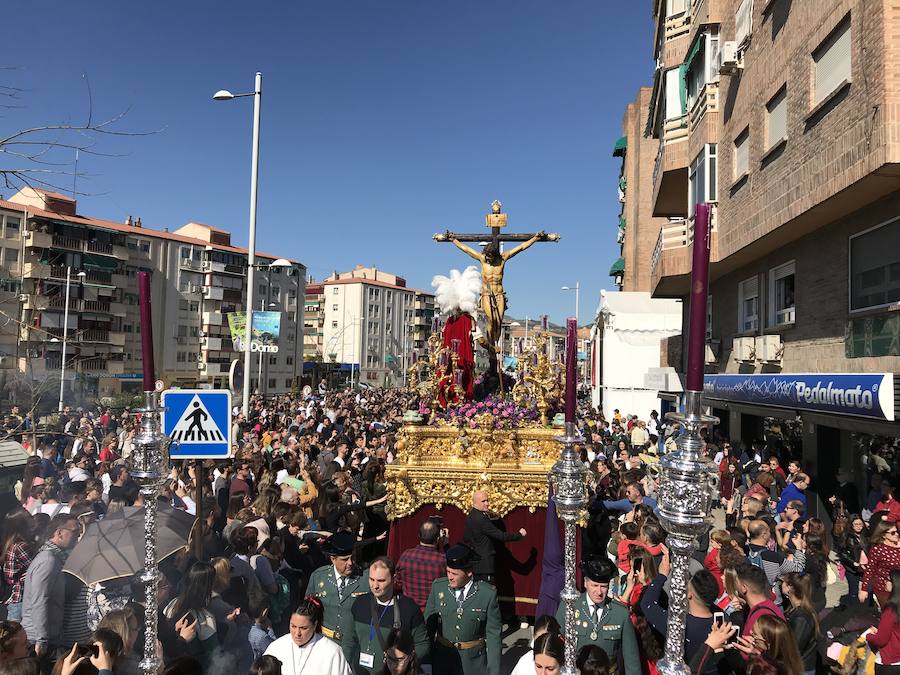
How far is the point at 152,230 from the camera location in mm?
59344

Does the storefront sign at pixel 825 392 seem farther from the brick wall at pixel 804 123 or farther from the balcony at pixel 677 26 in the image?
the balcony at pixel 677 26

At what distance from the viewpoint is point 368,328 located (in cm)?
9025

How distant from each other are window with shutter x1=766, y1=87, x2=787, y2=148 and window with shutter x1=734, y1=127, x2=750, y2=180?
0.92m

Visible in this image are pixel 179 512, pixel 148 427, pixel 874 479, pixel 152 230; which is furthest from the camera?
pixel 152 230

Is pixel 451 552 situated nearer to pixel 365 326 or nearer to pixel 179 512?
Result: pixel 179 512

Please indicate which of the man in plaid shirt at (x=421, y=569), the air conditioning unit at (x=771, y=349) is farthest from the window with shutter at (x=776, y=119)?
the man in plaid shirt at (x=421, y=569)

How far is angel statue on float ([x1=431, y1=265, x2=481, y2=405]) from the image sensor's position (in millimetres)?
9844

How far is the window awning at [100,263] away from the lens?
2032 inches

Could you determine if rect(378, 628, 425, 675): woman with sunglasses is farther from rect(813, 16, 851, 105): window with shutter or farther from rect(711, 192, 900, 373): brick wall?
rect(813, 16, 851, 105): window with shutter

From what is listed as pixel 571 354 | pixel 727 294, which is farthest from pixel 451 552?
pixel 727 294

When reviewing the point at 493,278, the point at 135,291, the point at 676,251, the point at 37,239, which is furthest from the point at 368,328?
the point at 493,278

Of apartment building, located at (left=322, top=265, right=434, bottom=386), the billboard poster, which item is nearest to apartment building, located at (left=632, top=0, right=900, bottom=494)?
the billboard poster

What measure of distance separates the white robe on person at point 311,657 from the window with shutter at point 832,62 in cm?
1043

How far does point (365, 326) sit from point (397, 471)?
82219mm
